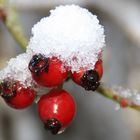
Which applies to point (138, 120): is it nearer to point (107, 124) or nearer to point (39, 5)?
point (107, 124)

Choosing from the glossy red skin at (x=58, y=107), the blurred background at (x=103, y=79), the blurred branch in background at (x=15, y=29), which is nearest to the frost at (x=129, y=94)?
the blurred branch in background at (x=15, y=29)

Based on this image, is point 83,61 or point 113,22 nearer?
point 83,61

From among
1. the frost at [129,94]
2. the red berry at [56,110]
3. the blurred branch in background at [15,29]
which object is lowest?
the frost at [129,94]

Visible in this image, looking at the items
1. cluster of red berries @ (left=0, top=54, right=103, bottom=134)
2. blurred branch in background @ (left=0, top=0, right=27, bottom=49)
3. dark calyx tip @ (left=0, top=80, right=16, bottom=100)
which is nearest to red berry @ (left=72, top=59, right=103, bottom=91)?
cluster of red berries @ (left=0, top=54, right=103, bottom=134)

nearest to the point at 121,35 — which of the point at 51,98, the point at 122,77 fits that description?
the point at 122,77

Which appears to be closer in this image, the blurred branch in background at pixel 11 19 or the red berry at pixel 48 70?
the red berry at pixel 48 70

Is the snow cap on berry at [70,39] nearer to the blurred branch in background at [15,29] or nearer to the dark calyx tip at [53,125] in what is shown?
the dark calyx tip at [53,125]

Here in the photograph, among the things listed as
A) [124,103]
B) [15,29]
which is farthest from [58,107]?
[15,29]

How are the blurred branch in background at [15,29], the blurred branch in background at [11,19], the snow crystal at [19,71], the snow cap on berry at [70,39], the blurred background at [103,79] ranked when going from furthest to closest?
the blurred background at [103,79] < the blurred branch in background at [11,19] < the blurred branch in background at [15,29] < the snow crystal at [19,71] < the snow cap on berry at [70,39]

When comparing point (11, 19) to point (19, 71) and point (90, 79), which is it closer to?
point (19, 71)
